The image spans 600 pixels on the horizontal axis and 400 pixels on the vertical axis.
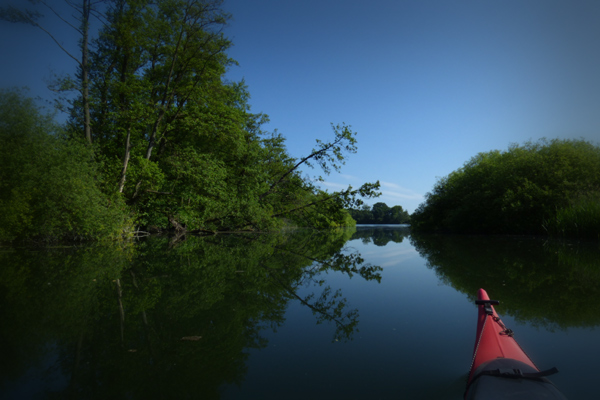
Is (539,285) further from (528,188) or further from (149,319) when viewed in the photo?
(528,188)

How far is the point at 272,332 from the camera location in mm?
3012

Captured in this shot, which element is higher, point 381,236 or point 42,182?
point 42,182

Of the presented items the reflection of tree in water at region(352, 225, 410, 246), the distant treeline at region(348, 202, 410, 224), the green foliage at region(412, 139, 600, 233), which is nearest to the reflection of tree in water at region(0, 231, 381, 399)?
the reflection of tree in water at region(352, 225, 410, 246)

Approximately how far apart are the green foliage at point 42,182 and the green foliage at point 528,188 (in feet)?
69.8

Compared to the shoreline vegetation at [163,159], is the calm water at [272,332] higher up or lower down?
lower down

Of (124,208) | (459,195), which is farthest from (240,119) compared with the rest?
(459,195)

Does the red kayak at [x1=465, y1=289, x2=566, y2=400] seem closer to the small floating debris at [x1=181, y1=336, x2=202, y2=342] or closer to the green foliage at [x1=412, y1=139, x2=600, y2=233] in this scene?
the small floating debris at [x1=181, y1=336, x2=202, y2=342]

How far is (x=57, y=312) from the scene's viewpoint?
3.58 meters

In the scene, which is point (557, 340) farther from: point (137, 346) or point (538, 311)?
point (137, 346)

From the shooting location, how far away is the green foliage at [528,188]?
1852 centimetres

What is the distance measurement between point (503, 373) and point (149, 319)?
314cm

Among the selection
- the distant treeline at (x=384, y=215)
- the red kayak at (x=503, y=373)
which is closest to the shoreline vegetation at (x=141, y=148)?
the red kayak at (x=503, y=373)

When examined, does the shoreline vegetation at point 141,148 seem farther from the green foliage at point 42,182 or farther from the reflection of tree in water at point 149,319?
the reflection of tree in water at point 149,319

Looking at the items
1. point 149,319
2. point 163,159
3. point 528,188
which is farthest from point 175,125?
point 528,188
